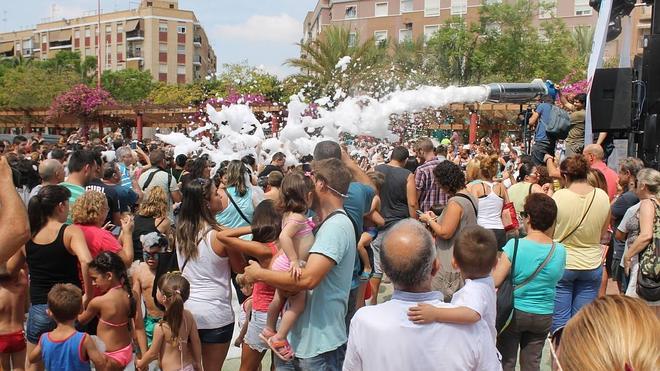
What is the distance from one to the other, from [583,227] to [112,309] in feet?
11.5

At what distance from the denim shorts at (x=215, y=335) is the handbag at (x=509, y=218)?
317 centimetres

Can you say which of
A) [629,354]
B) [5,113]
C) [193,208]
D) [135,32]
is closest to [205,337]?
[193,208]

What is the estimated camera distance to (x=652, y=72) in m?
8.73

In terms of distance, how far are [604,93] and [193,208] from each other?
22.3 feet

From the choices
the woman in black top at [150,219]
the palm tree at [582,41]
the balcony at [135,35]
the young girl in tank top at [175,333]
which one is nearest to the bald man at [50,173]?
the woman in black top at [150,219]

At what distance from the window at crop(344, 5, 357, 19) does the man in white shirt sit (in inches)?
2396

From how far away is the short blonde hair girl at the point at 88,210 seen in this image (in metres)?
4.54

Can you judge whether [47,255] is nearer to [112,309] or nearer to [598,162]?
[112,309]

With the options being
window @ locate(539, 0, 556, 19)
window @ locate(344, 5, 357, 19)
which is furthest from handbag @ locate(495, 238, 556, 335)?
window @ locate(344, 5, 357, 19)

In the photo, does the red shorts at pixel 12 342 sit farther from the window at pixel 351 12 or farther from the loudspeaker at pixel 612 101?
the window at pixel 351 12

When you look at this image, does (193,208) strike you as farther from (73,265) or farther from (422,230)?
(422,230)

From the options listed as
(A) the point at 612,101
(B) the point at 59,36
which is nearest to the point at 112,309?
(A) the point at 612,101

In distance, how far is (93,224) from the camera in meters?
4.61

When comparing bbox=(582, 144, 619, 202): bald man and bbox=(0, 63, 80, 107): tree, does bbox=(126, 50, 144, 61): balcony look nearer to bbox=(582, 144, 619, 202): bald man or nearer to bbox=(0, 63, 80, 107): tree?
bbox=(0, 63, 80, 107): tree
